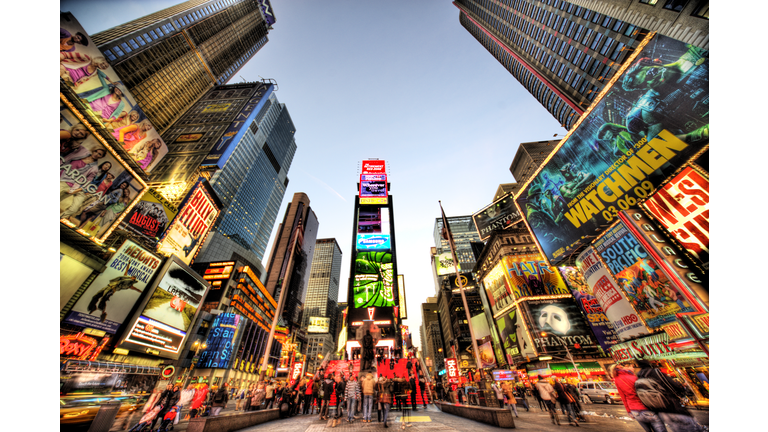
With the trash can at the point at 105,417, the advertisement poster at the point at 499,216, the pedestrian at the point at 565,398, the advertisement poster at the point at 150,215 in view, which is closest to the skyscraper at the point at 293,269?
the advertisement poster at the point at 150,215

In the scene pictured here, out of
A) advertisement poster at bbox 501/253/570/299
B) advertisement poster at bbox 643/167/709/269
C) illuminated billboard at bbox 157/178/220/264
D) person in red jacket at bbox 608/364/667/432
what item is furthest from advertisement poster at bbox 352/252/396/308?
advertisement poster at bbox 501/253/570/299

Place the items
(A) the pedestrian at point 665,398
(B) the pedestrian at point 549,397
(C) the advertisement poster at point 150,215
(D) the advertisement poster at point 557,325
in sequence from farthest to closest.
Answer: (D) the advertisement poster at point 557,325, (C) the advertisement poster at point 150,215, (B) the pedestrian at point 549,397, (A) the pedestrian at point 665,398

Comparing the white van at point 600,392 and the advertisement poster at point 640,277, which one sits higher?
the advertisement poster at point 640,277

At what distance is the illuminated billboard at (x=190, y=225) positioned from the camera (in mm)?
21531

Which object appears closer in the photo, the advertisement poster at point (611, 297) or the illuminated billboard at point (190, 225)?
the advertisement poster at point (611, 297)

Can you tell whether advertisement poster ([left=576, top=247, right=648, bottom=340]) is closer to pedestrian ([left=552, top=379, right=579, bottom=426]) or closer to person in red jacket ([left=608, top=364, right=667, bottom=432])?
pedestrian ([left=552, top=379, right=579, bottom=426])

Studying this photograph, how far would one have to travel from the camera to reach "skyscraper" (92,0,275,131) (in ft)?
254

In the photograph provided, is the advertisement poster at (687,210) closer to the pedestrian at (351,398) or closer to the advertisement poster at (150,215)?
the pedestrian at (351,398)

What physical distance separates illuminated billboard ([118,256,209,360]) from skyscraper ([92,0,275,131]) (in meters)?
88.8

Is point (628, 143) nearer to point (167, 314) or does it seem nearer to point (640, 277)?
point (640, 277)

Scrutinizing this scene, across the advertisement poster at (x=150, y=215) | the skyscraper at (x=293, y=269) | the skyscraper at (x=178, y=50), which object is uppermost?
the skyscraper at (x=178, y=50)

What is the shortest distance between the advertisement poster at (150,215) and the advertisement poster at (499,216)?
1405 inches

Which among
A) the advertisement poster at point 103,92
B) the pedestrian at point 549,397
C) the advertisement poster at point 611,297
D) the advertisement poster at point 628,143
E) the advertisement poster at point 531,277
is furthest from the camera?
the advertisement poster at point 531,277
